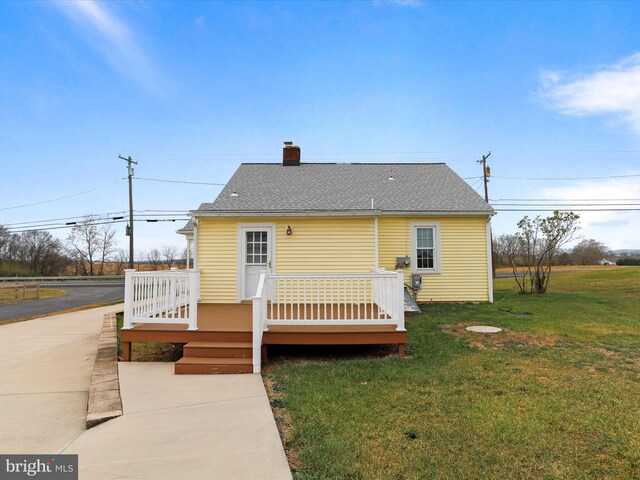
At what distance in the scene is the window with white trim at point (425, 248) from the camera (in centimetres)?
1083

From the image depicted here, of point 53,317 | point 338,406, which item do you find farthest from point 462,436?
point 53,317

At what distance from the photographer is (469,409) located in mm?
3410

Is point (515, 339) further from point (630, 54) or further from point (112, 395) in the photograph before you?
point (630, 54)

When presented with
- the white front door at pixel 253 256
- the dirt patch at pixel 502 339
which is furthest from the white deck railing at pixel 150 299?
the dirt patch at pixel 502 339

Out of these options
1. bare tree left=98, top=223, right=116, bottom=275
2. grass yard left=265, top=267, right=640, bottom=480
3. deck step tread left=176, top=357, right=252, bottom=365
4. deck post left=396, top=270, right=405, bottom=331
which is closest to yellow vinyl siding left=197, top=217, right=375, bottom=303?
grass yard left=265, top=267, right=640, bottom=480

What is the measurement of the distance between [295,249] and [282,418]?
20.0 ft

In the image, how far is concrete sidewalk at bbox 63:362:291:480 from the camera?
242cm

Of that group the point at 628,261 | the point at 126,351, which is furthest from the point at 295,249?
the point at 628,261

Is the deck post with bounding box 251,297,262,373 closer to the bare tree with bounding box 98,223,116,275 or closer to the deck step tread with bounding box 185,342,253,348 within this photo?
the deck step tread with bounding box 185,342,253,348

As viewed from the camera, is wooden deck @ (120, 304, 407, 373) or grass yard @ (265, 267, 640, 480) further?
wooden deck @ (120, 304, 407, 373)

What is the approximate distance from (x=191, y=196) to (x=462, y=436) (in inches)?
1204

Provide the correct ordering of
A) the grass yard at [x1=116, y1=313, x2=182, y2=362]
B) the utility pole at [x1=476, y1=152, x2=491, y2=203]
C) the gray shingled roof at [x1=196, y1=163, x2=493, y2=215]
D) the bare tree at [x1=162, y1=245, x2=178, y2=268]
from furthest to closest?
1. the bare tree at [x1=162, y1=245, x2=178, y2=268]
2. the utility pole at [x1=476, y1=152, x2=491, y2=203]
3. the gray shingled roof at [x1=196, y1=163, x2=493, y2=215]
4. the grass yard at [x1=116, y1=313, x2=182, y2=362]

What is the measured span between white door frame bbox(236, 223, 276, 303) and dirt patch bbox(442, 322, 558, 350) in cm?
482

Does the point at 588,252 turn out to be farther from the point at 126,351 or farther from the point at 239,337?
the point at 126,351
